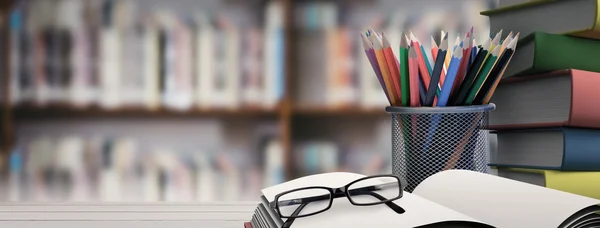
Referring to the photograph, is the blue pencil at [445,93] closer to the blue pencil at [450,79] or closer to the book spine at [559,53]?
the blue pencil at [450,79]

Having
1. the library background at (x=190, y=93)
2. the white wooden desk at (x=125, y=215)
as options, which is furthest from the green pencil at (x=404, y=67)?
the library background at (x=190, y=93)

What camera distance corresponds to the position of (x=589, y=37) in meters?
0.66

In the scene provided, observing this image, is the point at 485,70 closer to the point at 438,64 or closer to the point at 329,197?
the point at 438,64

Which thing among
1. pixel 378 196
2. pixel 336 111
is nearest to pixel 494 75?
pixel 378 196

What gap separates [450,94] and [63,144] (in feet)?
4.52

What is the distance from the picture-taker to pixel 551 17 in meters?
0.66

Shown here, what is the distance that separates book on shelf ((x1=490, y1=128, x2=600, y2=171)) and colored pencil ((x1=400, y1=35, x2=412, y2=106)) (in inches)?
6.0

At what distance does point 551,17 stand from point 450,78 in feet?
0.55

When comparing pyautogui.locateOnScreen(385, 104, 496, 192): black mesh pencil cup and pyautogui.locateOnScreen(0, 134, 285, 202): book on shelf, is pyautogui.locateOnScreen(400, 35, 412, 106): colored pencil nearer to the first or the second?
pyautogui.locateOnScreen(385, 104, 496, 192): black mesh pencil cup

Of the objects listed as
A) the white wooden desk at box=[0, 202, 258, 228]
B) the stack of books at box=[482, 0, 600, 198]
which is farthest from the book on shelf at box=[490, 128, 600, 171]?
the white wooden desk at box=[0, 202, 258, 228]

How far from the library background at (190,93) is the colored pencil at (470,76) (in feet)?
3.22

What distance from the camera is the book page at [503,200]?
41 centimetres

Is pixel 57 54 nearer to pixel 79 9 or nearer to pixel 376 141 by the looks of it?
pixel 79 9

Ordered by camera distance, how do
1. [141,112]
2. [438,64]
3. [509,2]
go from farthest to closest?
1. [141,112]
2. [509,2]
3. [438,64]
